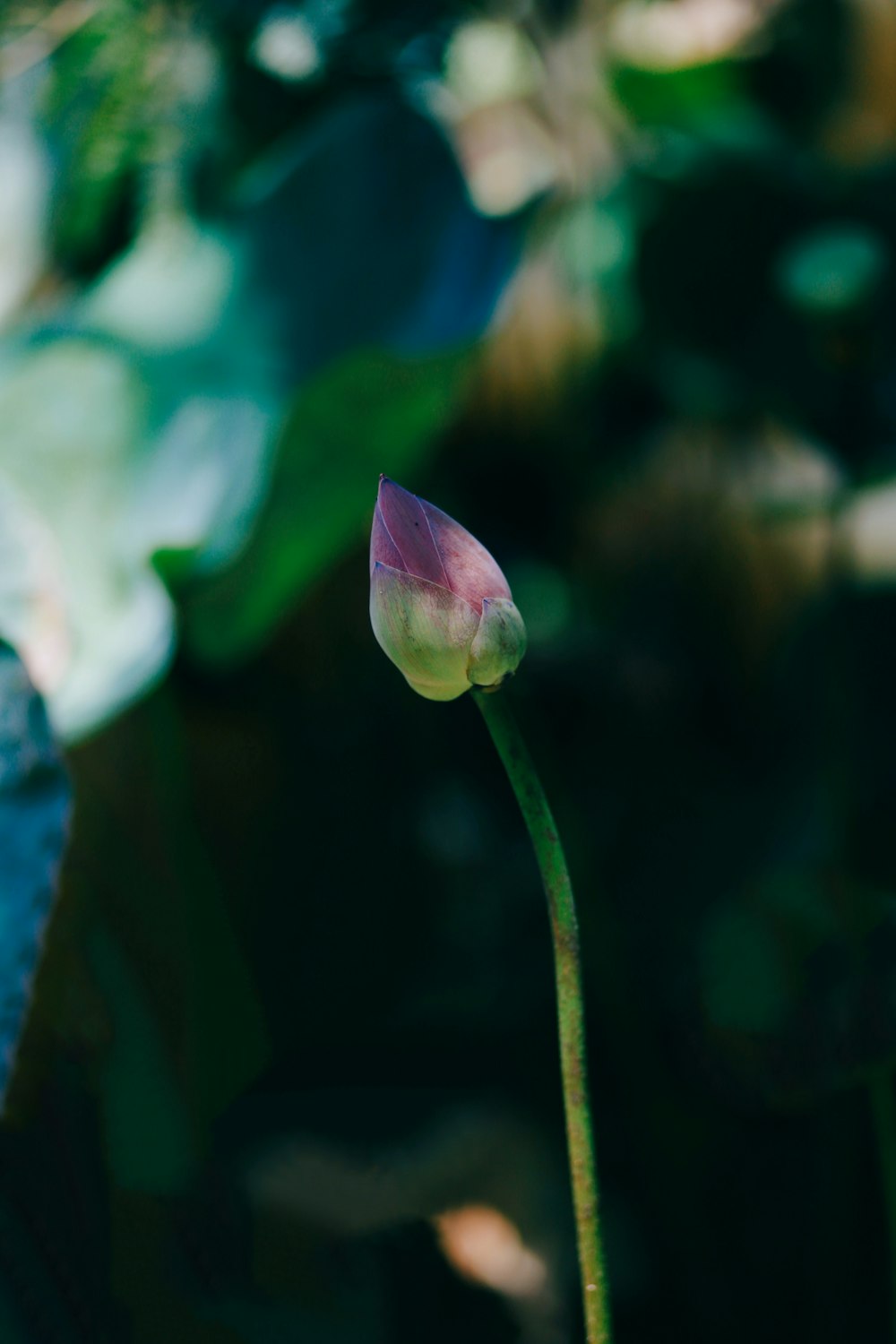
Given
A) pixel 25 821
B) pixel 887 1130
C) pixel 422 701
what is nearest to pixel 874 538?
pixel 422 701

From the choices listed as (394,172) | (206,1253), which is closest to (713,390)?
(394,172)

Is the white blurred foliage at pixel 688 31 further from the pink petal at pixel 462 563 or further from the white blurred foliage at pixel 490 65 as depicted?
the pink petal at pixel 462 563

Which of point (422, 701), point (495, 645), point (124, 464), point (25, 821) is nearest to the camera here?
point (495, 645)

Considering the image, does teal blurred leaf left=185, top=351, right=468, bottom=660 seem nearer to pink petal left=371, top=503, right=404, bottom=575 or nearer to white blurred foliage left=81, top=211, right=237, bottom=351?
white blurred foliage left=81, top=211, right=237, bottom=351

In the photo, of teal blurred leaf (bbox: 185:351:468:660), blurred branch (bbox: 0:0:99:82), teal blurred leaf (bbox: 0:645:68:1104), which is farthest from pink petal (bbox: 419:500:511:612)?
blurred branch (bbox: 0:0:99:82)

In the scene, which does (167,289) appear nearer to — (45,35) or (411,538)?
(45,35)

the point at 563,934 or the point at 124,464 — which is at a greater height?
the point at 124,464

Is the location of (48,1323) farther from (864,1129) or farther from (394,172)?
(394,172)
